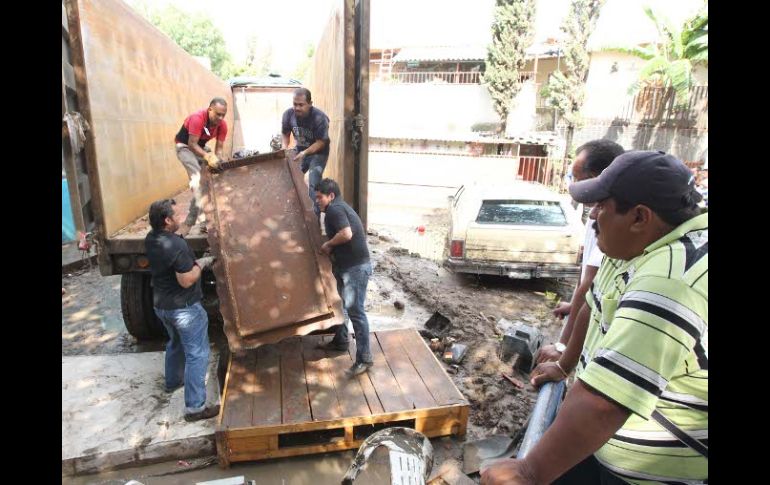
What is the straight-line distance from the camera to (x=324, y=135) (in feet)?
17.0

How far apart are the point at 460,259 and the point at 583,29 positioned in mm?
16966

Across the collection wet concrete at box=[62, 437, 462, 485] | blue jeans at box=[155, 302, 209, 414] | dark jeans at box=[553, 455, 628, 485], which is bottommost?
wet concrete at box=[62, 437, 462, 485]

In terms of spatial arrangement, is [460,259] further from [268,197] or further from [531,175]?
[531,175]

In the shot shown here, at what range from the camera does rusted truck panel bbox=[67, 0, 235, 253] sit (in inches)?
139

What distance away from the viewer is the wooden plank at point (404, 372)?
11.6ft

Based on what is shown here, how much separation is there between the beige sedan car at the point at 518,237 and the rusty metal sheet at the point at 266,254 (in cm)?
361

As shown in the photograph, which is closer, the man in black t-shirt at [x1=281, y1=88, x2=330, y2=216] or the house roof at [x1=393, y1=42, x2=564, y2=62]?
the man in black t-shirt at [x1=281, y1=88, x2=330, y2=216]

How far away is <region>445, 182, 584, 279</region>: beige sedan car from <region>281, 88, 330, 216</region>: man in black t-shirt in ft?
9.19

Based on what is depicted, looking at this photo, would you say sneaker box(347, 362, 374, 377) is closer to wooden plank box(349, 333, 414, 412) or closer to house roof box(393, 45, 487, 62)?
wooden plank box(349, 333, 414, 412)

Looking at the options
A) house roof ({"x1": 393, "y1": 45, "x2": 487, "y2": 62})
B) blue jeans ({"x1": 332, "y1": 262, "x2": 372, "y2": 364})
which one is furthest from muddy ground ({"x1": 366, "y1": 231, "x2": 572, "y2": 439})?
house roof ({"x1": 393, "y1": 45, "x2": 487, "y2": 62})

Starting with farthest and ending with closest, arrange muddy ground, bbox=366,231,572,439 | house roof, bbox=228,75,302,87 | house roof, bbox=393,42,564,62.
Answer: house roof, bbox=393,42,564,62, house roof, bbox=228,75,302,87, muddy ground, bbox=366,231,572,439

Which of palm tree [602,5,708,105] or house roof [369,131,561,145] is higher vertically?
palm tree [602,5,708,105]

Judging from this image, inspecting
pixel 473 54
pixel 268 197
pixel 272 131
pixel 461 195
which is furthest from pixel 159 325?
pixel 473 54
